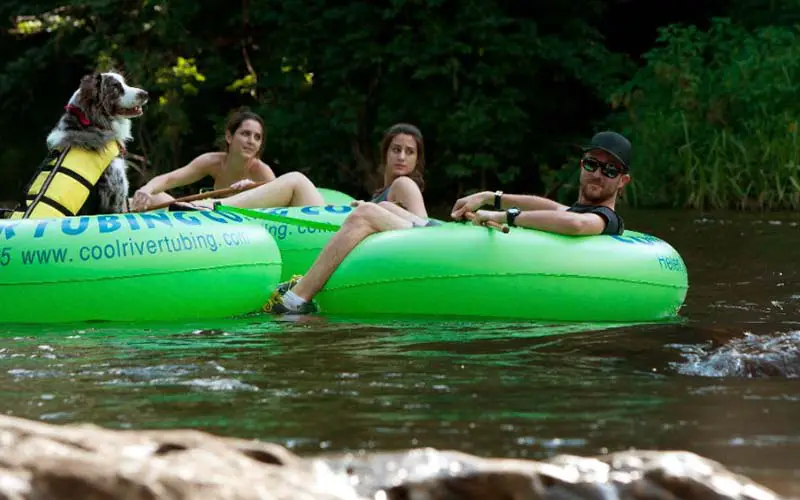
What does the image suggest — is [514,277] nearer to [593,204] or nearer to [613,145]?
[593,204]

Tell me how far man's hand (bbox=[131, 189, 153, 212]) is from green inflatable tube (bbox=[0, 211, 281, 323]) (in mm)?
1137

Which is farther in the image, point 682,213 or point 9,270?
point 682,213

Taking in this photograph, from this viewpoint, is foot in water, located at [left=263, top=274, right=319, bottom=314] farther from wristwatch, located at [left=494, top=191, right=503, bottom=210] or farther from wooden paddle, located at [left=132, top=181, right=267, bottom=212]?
wooden paddle, located at [left=132, top=181, right=267, bottom=212]

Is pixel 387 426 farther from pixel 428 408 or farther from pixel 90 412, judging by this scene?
pixel 90 412

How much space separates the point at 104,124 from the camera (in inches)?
297

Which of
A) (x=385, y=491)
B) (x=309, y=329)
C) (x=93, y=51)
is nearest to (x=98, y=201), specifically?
(x=309, y=329)

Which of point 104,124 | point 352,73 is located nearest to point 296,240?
point 104,124

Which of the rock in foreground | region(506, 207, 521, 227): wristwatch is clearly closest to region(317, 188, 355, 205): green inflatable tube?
region(506, 207, 521, 227): wristwatch

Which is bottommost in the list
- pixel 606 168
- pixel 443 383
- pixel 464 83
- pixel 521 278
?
pixel 443 383

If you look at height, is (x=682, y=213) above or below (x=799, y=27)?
below

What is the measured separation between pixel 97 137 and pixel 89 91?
0.94 ft

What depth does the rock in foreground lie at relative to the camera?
→ 2.82 m

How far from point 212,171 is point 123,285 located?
287 centimetres

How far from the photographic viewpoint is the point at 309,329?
6488 millimetres
